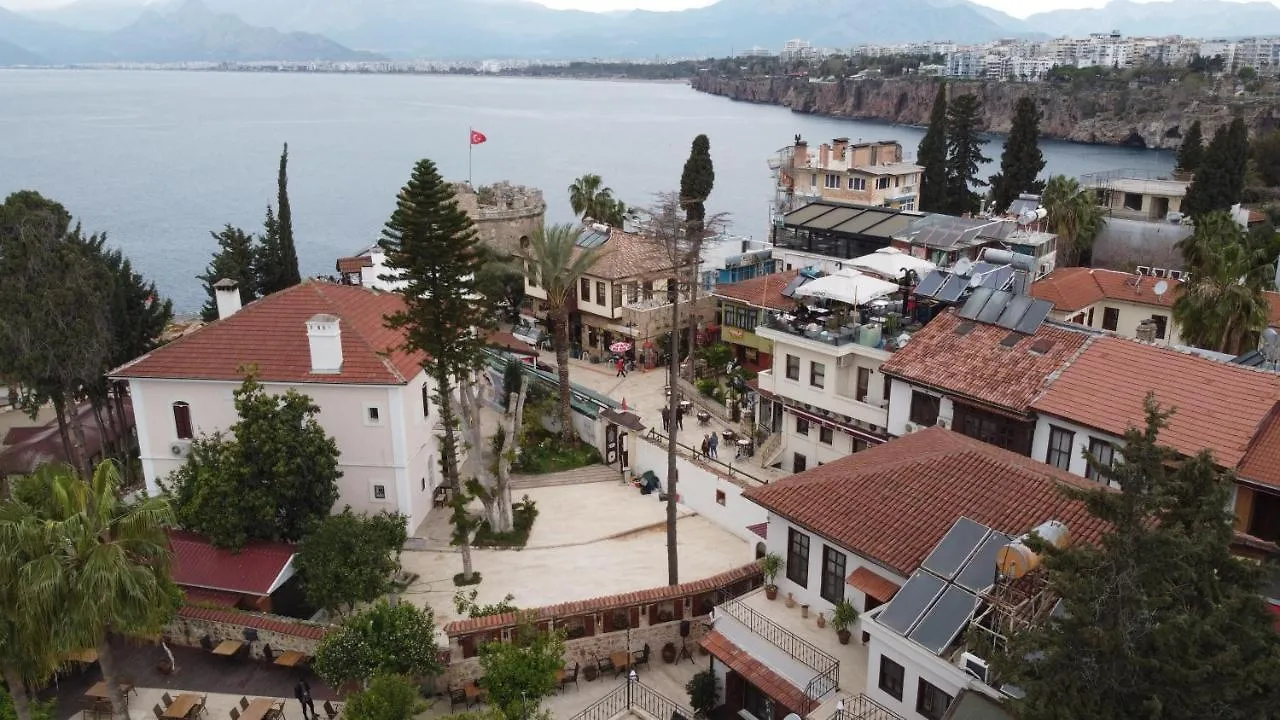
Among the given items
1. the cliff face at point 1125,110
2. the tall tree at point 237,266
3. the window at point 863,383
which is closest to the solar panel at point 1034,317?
the window at point 863,383

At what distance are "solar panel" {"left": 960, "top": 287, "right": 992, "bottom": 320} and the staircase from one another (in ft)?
39.1

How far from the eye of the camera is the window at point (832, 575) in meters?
17.8

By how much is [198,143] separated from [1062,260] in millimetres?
162328

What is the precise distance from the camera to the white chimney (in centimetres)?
2477

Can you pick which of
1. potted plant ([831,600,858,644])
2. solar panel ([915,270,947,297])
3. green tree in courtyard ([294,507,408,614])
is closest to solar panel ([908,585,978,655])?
potted plant ([831,600,858,644])

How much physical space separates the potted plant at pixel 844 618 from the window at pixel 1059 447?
8328 millimetres

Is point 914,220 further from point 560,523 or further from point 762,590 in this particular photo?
point 762,590

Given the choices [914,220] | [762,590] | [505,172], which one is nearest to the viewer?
[762,590]

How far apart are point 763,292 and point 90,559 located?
27.9m

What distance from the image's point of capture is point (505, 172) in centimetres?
13125

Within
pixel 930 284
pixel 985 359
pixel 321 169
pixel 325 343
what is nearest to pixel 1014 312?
pixel 985 359

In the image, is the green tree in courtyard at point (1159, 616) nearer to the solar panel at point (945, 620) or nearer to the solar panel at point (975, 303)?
the solar panel at point (945, 620)

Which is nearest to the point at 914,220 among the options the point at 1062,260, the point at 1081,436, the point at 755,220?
the point at 1062,260

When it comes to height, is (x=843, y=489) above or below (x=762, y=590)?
above
